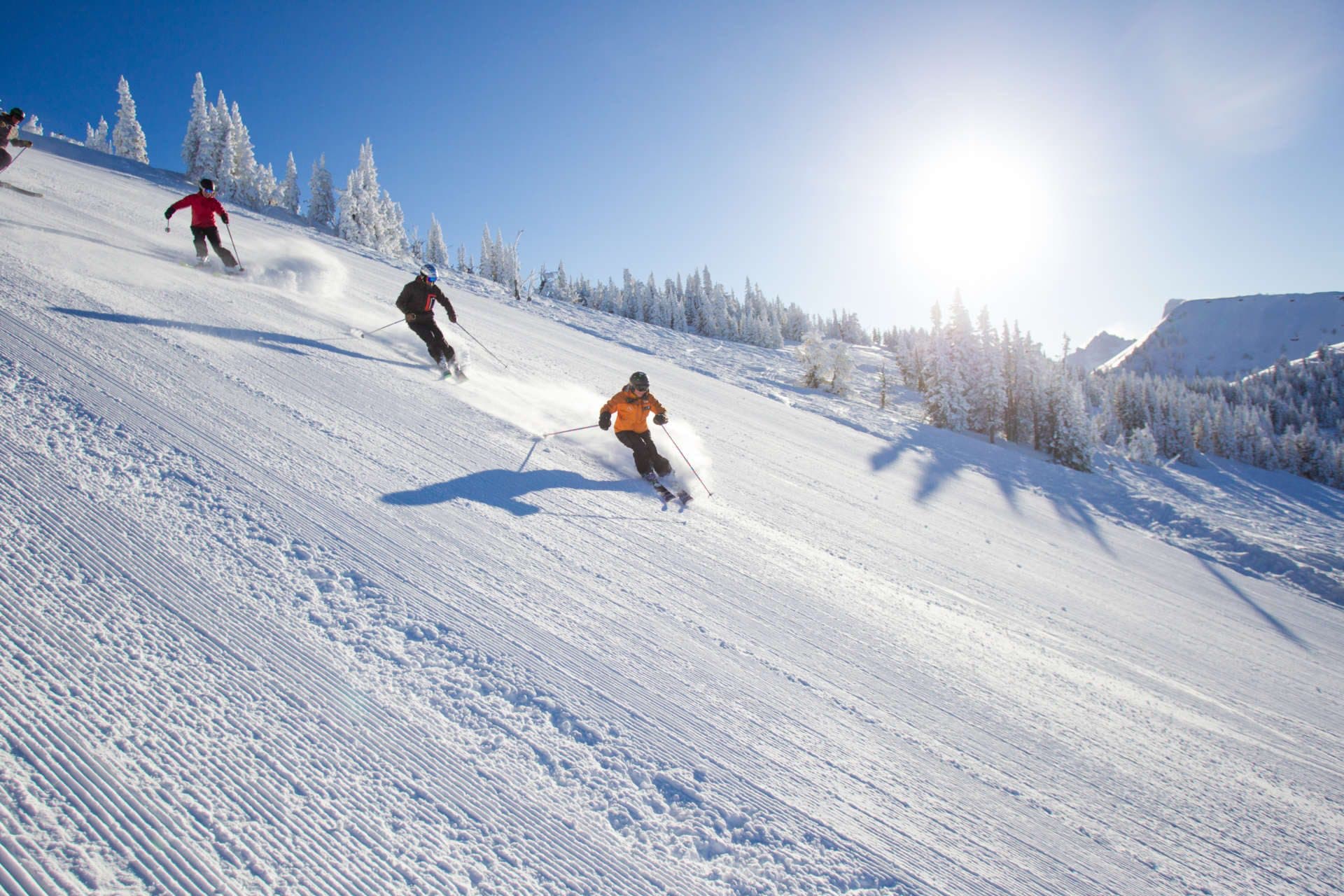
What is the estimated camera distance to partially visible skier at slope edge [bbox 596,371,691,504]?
22.6ft

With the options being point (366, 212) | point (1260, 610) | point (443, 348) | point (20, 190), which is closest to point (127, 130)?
point (366, 212)

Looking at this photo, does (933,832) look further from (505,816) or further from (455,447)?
(455,447)

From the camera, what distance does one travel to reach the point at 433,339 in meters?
9.05

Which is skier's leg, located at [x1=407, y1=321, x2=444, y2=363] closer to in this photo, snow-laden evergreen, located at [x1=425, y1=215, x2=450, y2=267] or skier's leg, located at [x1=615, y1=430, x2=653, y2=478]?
skier's leg, located at [x1=615, y1=430, x2=653, y2=478]

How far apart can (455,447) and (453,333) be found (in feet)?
24.1

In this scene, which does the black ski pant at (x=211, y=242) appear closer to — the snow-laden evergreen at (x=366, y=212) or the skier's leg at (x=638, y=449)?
the skier's leg at (x=638, y=449)

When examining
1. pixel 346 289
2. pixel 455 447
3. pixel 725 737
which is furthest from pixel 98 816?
pixel 346 289

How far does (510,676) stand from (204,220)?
41.0 ft

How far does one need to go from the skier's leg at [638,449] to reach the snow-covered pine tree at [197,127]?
2948 inches

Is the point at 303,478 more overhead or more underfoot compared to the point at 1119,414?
more underfoot

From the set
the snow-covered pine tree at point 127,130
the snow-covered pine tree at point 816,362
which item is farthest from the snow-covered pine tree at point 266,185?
the snow-covered pine tree at point 816,362

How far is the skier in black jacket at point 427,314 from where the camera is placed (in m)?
8.83

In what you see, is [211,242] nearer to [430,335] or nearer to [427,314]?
[427,314]

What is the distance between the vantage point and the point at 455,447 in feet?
19.7
